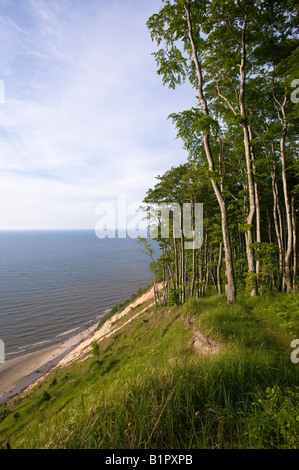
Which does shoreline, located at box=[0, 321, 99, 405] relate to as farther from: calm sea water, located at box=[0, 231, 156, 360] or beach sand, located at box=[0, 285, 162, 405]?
calm sea water, located at box=[0, 231, 156, 360]

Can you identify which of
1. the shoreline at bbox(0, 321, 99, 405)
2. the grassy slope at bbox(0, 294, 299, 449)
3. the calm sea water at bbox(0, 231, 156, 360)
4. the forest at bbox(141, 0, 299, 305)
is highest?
the forest at bbox(141, 0, 299, 305)

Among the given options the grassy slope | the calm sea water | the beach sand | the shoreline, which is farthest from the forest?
the calm sea water

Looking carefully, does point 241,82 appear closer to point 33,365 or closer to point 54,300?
point 33,365

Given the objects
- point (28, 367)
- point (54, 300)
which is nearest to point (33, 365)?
point (28, 367)

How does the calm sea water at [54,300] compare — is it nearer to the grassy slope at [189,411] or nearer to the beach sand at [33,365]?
the beach sand at [33,365]

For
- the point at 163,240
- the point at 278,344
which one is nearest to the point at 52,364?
the point at 163,240

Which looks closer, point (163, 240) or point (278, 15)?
point (278, 15)

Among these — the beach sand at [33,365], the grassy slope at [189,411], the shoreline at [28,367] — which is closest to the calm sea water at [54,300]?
the shoreline at [28,367]

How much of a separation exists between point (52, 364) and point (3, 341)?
1159 centimetres

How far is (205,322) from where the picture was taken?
674 cm
